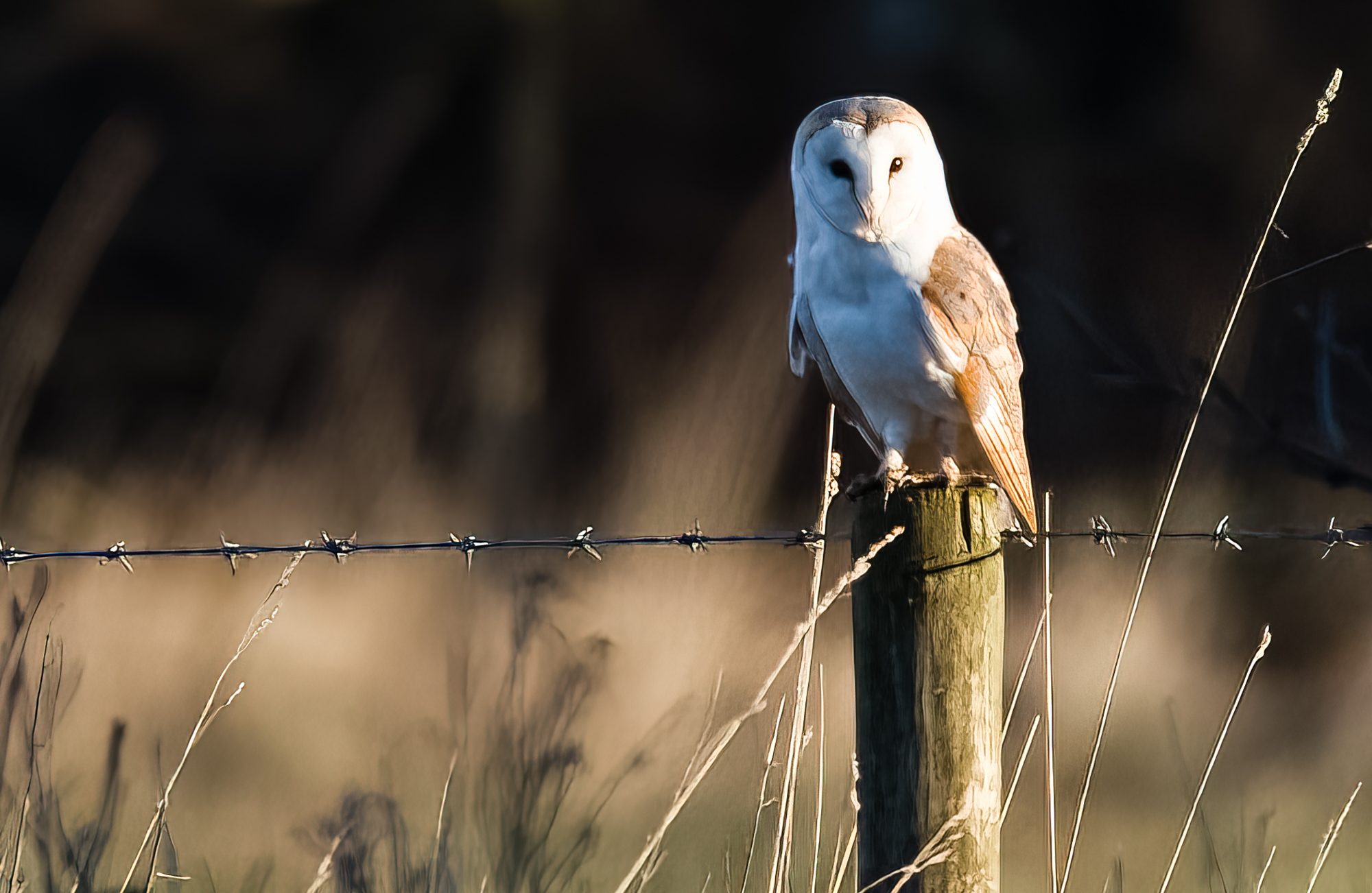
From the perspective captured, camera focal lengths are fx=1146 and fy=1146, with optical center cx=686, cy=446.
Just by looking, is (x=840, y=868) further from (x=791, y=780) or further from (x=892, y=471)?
(x=892, y=471)

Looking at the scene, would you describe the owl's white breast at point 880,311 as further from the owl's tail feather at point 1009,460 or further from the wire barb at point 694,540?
the wire barb at point 694,540

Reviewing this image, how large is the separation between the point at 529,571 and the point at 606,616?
218 millimetres

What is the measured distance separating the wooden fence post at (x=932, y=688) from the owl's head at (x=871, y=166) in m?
0.49

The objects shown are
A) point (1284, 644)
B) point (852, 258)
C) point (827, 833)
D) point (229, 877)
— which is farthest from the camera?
point (1284, 644)

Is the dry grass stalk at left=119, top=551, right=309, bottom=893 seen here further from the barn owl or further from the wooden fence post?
the barn owl

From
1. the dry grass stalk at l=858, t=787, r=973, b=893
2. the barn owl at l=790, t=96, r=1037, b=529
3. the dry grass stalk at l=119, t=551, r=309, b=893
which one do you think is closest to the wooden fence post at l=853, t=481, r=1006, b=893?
the dry grass stalk at l=858, t=787, r=973, b=893

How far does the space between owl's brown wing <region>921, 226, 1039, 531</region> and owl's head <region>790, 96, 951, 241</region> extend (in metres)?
0.08

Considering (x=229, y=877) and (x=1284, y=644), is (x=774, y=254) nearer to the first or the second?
(x=1284, y=644)

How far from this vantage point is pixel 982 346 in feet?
4.74

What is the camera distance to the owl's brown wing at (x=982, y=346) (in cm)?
140

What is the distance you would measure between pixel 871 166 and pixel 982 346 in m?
0.28

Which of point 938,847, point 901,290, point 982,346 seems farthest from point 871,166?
point 938,847

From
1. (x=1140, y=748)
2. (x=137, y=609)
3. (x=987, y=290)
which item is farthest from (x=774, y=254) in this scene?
(x=137, y=609)

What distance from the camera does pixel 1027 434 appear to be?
265cm
